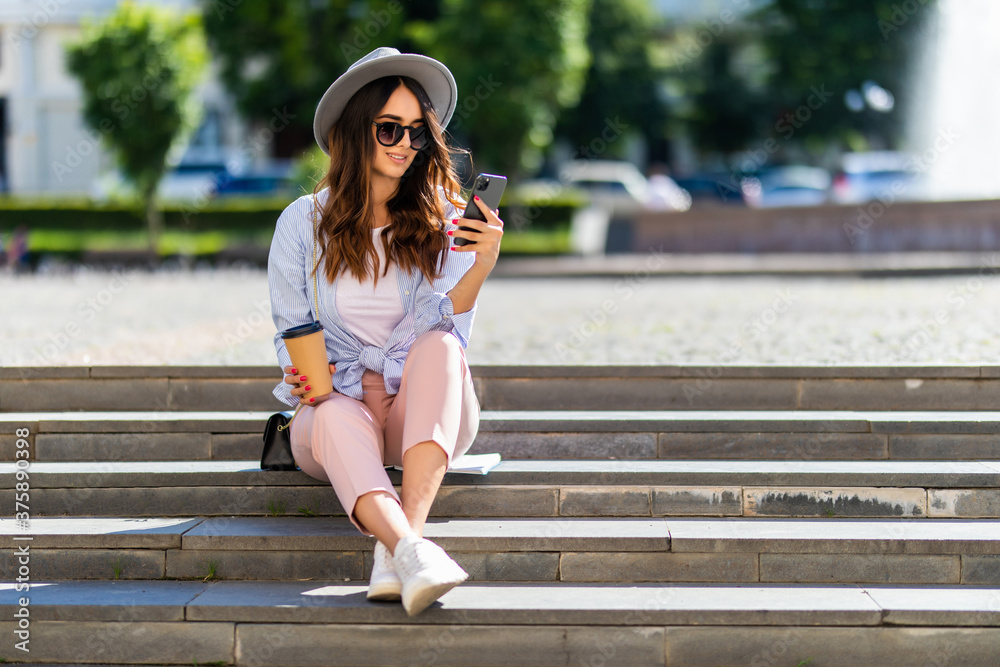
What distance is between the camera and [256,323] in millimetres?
6996

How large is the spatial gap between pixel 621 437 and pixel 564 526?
0.61 m

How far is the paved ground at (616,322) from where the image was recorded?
5188 millimetres

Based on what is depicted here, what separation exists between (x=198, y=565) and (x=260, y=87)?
24.8 metres

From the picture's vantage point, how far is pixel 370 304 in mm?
3357

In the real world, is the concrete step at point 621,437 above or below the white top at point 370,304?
below

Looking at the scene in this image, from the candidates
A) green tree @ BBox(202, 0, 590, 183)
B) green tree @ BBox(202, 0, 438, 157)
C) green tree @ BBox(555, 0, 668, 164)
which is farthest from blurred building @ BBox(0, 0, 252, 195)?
green tree @ BBox(202, 0, 590, 183)

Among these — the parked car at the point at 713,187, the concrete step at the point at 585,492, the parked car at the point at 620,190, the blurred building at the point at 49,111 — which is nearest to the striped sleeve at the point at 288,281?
the concrete step at the point at 585,492

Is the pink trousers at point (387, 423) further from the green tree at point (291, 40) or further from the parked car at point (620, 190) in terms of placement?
the green tree at point (291, 40)

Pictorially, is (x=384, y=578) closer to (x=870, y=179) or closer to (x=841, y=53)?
(x=870, y=179)

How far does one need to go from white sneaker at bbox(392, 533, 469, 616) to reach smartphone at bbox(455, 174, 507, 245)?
3.07ft

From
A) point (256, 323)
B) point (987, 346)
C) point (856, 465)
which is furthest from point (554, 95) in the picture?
point (856, 465)

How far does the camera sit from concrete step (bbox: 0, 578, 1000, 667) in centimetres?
297

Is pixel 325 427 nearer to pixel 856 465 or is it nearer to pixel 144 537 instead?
pixel 144 537

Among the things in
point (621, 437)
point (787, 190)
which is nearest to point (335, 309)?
point (621, 437)
